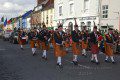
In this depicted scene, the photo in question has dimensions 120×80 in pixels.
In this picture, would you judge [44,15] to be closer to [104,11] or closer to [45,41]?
[104,11]

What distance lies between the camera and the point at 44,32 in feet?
71.1

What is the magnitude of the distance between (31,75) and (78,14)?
110 ft

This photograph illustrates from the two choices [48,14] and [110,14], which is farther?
[48,14]

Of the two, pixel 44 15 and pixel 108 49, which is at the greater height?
pixel 44 15

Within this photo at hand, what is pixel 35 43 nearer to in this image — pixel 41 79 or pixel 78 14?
pixel 41 79

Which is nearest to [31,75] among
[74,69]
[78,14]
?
[74,69]

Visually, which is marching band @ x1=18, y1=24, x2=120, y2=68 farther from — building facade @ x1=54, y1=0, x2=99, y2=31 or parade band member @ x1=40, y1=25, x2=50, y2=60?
building facade @ x1=54, y1=0, x2=99, y2=31

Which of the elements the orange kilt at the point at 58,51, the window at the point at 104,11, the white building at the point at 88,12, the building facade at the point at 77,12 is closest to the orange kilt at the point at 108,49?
the orange kilt at the point at 58,51

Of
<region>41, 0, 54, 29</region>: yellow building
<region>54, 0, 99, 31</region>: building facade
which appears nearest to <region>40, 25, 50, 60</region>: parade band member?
<region>54, 0, 99, 31</region>: building facade

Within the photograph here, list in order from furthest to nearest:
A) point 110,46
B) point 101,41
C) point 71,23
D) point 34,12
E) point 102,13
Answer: point 34,12
point 71,23
point 102,13
point 101,41
point 110,46

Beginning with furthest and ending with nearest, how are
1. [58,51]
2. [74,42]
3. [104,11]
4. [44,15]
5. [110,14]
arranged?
1. [44,15]
2. [104,11]
3. [110,14]
4. [74,42]
5. [58,51]

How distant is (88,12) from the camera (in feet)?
144

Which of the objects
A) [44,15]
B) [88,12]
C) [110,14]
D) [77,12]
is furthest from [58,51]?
[44,15]

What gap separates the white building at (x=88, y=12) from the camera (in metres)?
40.0
